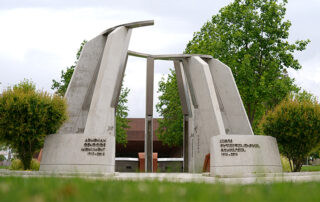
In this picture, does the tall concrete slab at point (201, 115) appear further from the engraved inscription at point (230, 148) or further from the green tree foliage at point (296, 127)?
the engraved inscription at point (230, 148)

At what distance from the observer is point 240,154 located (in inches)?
718

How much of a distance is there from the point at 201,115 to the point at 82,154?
398 inches

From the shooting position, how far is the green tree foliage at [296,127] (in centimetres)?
1897

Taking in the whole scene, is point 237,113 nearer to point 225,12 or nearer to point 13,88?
point 225,12

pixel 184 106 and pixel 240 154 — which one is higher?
pixel 184 106

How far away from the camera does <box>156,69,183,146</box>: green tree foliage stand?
36250 millimetres

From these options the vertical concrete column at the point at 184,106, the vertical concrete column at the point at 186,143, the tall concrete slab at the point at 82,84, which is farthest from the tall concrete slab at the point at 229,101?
the tall concrete slab at the point at 82,84

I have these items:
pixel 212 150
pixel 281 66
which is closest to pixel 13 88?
pixel 212 150

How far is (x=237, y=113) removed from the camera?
82.0 ft

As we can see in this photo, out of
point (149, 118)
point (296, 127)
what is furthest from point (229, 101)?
point (296, 127)

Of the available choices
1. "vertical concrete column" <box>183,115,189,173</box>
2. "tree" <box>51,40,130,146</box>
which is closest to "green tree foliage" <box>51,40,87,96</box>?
"tree" <box>51,40,130,146</box>

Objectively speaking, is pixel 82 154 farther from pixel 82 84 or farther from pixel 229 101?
pixel 229 101

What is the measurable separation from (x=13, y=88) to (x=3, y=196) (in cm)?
1600

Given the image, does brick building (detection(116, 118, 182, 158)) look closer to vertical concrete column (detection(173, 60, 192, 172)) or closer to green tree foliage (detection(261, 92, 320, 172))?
vertical concrete column (detection(173, 60, 192, 172))
